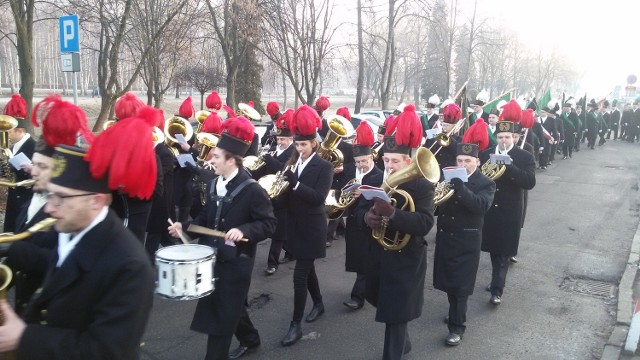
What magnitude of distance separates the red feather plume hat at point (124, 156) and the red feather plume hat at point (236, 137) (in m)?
1.75

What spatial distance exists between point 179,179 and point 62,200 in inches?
223

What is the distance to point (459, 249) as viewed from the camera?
5.41 metres

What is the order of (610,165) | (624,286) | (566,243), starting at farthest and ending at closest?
1. (610,165)
2. (566,243)
3. (624,286)

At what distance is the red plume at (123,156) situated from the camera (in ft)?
7.79

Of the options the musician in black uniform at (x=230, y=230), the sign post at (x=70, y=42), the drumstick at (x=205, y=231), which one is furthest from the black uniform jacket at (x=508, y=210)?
the sign post at (x=70, y=42)

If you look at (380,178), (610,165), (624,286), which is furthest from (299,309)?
(610,165)

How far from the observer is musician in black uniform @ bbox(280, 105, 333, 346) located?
5301 mm

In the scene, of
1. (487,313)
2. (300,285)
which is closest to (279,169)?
(300,285)

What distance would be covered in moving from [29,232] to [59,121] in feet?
2.45

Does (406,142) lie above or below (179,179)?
above

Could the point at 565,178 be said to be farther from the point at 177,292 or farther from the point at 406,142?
the point at 177,292

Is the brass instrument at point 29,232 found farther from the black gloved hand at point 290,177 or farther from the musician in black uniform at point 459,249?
the musician in black uniform at point 459,249

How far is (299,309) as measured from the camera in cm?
527

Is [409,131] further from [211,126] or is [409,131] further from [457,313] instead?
[211,126]
